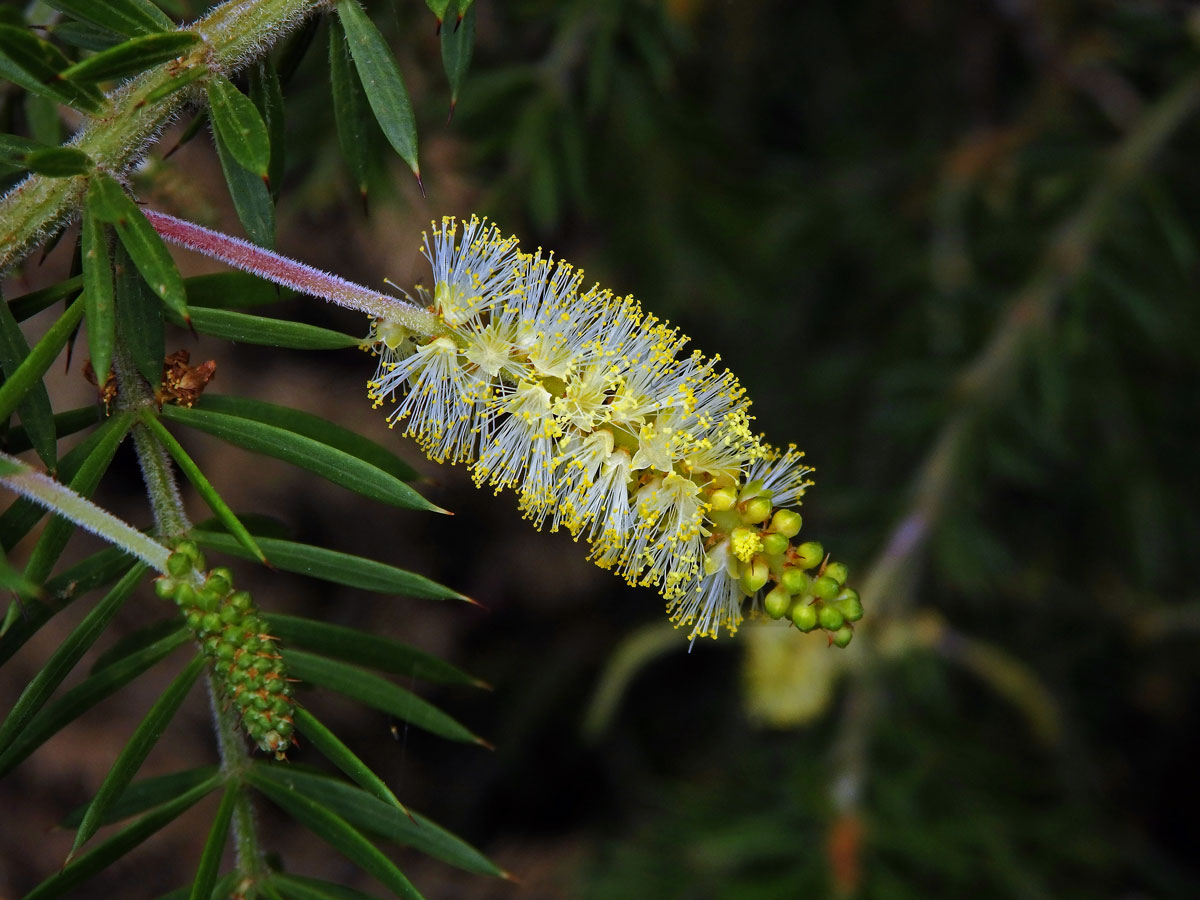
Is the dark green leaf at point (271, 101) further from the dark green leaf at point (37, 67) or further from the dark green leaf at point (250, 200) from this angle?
the dark green leaf at point (37, 67)

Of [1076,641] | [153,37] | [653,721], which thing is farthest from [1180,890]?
[153,37]

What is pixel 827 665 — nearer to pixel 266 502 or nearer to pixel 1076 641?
pixel 1076 641

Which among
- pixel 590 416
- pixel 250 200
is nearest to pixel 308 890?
pixel 590 416

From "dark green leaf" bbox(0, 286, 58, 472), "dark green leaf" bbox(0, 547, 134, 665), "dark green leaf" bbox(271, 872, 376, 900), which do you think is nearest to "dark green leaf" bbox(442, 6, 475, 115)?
"dark green leaf" bbox(0, 286, 58, 472)

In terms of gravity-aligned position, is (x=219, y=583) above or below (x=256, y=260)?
below

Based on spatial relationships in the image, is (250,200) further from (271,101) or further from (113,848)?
(113,848)

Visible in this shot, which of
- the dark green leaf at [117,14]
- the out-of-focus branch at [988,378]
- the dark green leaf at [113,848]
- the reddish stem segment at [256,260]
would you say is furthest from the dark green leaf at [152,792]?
the out-of-focus branch at [988,378]
